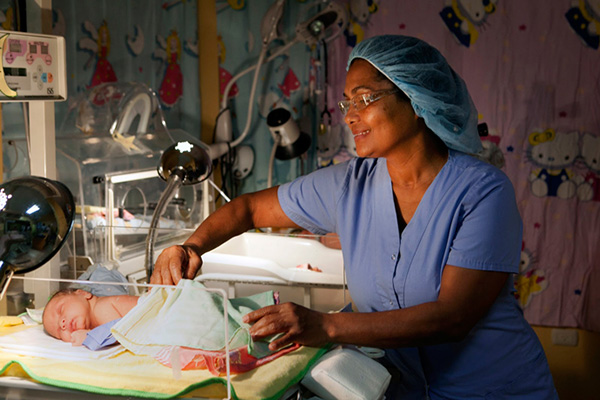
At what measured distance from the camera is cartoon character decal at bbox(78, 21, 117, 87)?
2.34 metres

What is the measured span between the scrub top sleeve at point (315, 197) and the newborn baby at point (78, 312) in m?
0.51

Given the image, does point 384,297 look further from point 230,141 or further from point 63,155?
point 230,141

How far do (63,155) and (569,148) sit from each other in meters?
2.30

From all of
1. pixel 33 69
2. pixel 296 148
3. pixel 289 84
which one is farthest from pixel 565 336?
pixel 33 69

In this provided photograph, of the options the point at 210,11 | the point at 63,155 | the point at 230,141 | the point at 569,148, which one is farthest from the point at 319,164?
the point at 63,155

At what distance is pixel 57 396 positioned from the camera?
861 mm

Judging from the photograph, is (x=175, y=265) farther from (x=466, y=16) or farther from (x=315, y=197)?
(x=466, y=16)

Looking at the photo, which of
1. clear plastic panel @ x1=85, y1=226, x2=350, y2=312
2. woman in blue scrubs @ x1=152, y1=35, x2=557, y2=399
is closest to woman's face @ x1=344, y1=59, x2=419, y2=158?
woman in blue scrubs @ x1=152, y1=35, x2=557, y2=399

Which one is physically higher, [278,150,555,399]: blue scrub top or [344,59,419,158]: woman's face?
[344,59,419,158]: woman's face

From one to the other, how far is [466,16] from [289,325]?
7.99 ft

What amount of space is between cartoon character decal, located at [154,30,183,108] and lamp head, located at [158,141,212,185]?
166cm

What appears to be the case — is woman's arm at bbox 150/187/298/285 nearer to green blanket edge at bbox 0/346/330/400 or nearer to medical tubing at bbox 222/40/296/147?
green blanket edge at bbox 0/346/330/400

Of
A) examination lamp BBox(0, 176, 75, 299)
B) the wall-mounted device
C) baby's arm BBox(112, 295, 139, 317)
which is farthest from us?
the wall-mounted device

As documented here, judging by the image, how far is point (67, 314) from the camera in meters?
1.04
